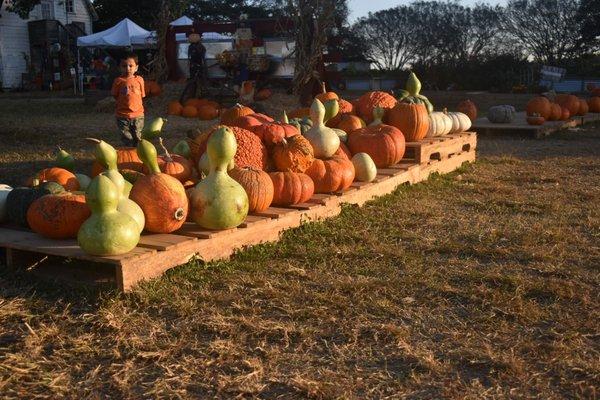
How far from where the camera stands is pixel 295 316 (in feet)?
10.6

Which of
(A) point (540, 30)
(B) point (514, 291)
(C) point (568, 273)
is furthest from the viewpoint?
(A) point (540, 30)

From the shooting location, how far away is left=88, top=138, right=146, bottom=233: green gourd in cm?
370

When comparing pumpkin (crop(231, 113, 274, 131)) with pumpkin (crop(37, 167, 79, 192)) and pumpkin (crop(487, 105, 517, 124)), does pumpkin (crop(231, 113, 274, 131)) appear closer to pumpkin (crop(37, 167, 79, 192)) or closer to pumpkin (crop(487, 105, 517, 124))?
pumpkin (crop(37, 167, 79, 192))

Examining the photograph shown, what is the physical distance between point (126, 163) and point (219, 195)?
4.26 ft

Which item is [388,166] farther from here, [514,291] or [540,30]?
[540,30]

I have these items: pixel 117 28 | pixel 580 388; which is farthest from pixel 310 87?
pixel 117 28

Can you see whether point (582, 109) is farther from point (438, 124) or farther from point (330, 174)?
point (330, 174)

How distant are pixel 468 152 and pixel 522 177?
3.99 feet

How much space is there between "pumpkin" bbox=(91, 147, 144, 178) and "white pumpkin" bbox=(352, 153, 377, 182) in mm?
1797

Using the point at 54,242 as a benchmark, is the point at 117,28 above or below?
above

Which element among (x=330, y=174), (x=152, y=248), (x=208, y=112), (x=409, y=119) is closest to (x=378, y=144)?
(x=409, y=119)

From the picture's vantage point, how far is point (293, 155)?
4.91 meters

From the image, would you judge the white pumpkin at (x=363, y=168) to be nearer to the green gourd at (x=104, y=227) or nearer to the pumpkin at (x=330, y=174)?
the pumpkin at (x=330, y=174)

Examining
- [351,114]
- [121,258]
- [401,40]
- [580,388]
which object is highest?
[401,40]
